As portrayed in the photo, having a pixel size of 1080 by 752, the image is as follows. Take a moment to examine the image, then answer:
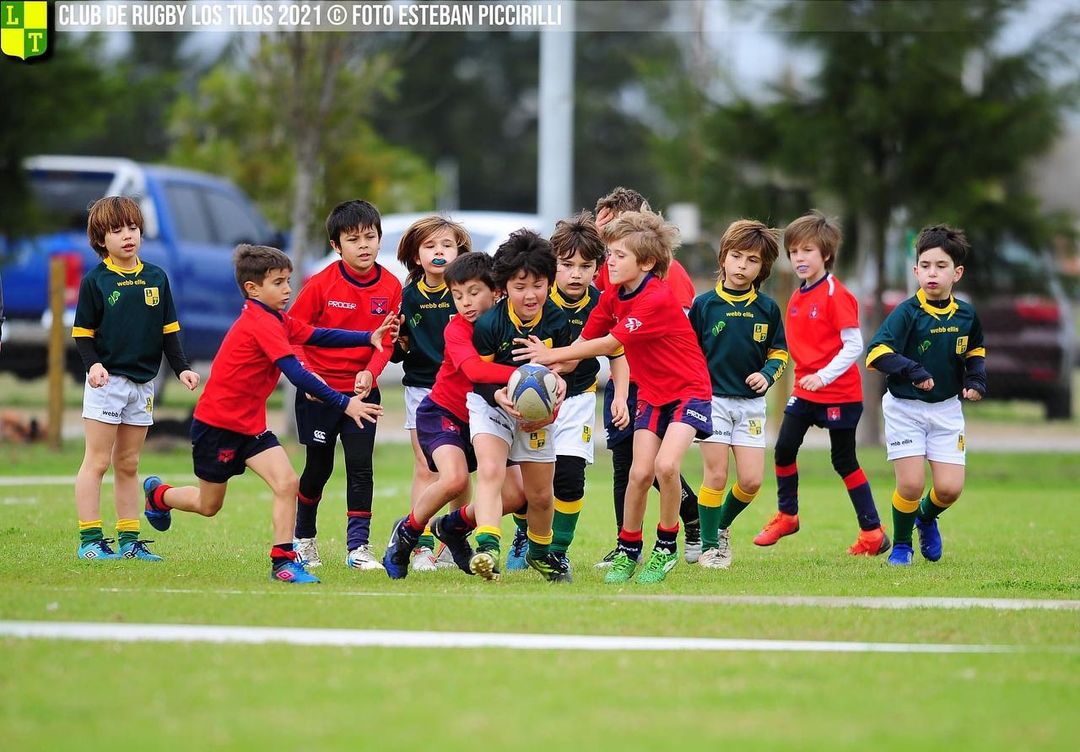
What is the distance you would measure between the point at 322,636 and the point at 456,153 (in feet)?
169

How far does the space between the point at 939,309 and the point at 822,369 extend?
0.75 meters

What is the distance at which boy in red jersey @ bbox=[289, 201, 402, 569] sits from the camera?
8.66 m

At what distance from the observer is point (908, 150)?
17.7 m

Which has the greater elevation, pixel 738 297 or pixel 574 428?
pixel 738 297

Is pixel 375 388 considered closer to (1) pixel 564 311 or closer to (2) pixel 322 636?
(1) pixel 564 311

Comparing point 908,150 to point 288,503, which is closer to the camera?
point 288,503

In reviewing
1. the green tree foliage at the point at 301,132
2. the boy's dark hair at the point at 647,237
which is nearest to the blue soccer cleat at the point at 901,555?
the boy's dark hair at the point at 647,237

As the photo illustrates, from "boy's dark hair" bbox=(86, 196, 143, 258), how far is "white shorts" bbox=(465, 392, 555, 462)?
219 centimetres

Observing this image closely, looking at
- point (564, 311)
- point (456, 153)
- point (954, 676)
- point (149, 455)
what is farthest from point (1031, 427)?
point (456, 153)

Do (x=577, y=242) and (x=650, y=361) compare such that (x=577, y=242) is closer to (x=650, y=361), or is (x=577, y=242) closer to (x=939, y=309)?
(x=650, y=361)

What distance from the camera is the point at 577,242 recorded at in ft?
27.5

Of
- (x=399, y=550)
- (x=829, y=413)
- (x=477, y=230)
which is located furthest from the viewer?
(x=477, y=230)

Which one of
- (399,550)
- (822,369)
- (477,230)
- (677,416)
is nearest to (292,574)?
(399,550)

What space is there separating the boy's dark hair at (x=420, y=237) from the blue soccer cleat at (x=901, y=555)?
9.88ft
